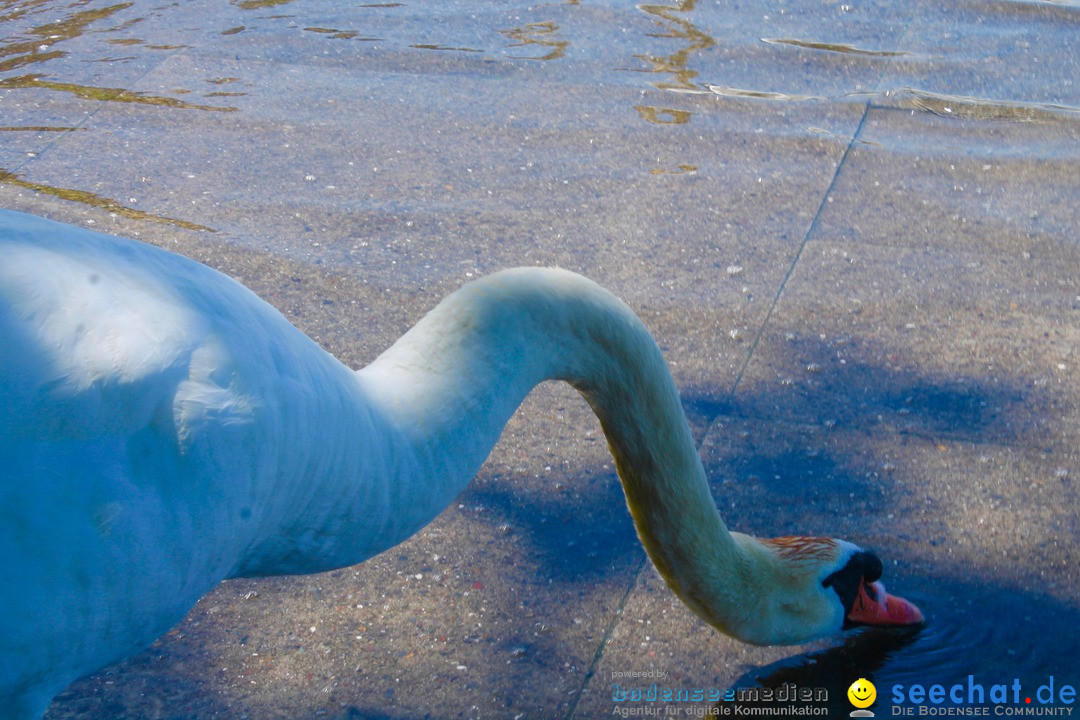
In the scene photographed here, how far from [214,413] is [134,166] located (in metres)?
3.98

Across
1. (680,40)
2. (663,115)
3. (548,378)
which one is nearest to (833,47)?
(680,40)

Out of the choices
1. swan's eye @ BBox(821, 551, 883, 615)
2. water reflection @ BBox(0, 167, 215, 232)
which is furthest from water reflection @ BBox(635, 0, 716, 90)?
swan's eye @ BBox(821, 551, 883, 615)

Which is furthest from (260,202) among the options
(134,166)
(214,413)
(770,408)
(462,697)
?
(214,413)

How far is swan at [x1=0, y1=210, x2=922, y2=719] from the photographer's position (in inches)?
72.3

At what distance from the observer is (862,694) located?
2871 millimetres

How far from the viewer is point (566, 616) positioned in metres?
3.18

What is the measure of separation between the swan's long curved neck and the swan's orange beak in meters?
0.42

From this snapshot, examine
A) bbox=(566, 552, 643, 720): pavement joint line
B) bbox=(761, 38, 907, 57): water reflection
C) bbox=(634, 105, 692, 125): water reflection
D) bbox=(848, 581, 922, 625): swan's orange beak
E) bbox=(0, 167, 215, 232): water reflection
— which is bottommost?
bbox=(566, 552, 643, 720): pavement joint line

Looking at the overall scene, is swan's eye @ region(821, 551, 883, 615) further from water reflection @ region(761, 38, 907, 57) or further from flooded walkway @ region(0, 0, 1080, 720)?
water reflection @ region(761, 38, 907, 57)

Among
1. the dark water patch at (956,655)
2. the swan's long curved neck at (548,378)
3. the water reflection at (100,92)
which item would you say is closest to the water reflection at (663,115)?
the water reflection at (100,92)

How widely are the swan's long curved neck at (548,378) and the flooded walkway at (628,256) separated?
0.62 m

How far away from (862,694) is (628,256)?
243 cm

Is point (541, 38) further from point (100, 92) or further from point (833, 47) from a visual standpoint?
point (100, 92)

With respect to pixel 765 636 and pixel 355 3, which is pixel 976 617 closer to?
pixel 765 636
